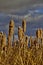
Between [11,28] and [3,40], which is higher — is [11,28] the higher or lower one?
the higher one

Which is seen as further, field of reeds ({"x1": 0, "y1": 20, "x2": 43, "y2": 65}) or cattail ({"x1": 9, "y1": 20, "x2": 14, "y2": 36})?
cattail ({"x1": 9, "y1": 20, "x2": 14, "y2": 36})

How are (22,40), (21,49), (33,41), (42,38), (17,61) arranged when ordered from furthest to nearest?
1. (42,38)
2. (33,41)
3. (22,40)
4. (21,49)
5. (17,61)

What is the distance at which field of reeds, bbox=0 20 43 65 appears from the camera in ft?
61.5

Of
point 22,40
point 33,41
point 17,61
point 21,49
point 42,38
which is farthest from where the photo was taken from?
point 42,38

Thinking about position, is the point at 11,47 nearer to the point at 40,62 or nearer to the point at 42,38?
the point at 40,62

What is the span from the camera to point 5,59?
62.1ft

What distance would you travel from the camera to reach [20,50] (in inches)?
778

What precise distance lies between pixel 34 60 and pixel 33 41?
4014 millimetres

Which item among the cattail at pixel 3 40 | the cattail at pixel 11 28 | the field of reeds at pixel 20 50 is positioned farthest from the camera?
the cattail at pixel 11 28

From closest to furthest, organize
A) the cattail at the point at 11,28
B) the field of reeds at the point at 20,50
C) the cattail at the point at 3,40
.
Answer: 1. the field of reeds at the point at 20,50
2. the cattail at the point at 3,40
3. the cattail at the point at 11,28

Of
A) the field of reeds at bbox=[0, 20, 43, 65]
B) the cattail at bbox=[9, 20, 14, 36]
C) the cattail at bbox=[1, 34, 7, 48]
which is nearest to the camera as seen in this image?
the field of reeds at bbox=[0, 20, 43, 65]

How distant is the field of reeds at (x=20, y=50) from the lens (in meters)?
18.8

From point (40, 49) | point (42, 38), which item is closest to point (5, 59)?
point (40, 49)

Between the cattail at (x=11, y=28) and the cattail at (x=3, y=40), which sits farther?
the cattail at (x=11, y=28)
